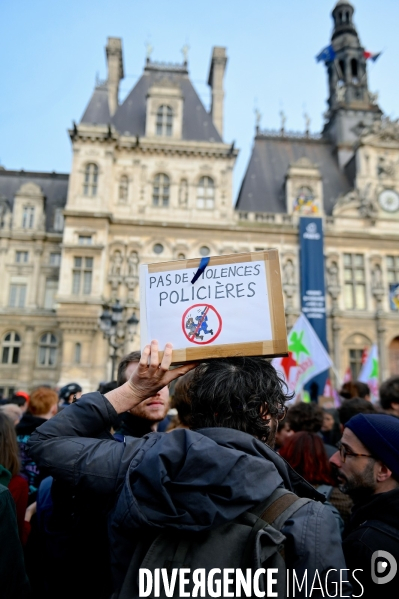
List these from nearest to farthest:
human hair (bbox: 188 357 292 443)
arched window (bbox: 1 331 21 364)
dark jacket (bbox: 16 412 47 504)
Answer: human hair (bbox: 188 357 292 443)
dark jacket (bbox: 16 412 47 504)
arched window (bbox: 1 331 21 364)

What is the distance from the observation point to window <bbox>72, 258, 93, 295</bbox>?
2366cm

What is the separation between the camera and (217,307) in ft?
8.23

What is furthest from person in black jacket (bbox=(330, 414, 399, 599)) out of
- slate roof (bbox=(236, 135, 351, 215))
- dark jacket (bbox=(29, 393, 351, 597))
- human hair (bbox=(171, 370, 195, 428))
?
slate roof (bbox=(236, 135, 351, 215))

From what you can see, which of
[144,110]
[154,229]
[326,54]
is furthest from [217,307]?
[326,54]

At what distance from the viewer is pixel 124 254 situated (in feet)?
81.7

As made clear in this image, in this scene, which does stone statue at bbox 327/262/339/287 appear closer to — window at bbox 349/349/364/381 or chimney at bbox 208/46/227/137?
window at bbox 349/349/364/381

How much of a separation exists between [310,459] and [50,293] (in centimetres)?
2413

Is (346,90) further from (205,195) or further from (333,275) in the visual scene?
(333,275)

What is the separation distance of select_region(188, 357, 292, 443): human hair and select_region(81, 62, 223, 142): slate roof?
26.7 metres

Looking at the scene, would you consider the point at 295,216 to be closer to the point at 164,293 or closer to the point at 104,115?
the point at 104,115

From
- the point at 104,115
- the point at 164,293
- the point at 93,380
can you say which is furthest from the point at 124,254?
the point at 164,293

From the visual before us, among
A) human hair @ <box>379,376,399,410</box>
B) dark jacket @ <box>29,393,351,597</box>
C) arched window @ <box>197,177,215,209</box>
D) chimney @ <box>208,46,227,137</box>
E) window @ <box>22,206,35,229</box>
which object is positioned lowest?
dark jacket @ <box>29,393,351,597</box>

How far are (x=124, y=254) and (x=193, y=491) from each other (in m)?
23.8

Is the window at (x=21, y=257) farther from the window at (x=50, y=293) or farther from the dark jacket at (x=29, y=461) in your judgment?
the dark jacket at (x=29, y=461)
